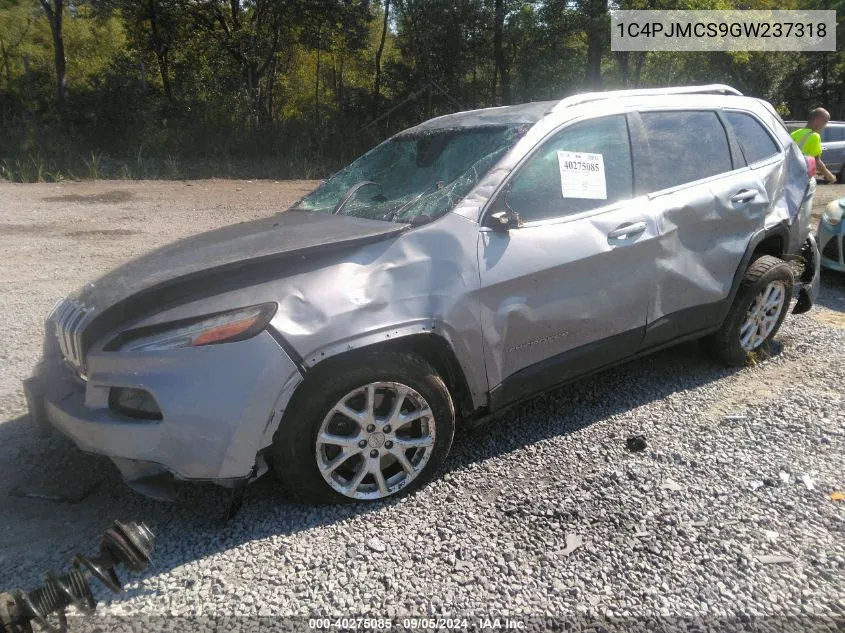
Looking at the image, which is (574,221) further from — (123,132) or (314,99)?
(314,99)

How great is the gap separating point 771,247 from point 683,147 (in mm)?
1103

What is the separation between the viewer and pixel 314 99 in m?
23.4

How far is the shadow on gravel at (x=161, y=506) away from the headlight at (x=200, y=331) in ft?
2.60

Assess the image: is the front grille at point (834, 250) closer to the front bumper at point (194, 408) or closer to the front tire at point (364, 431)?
the front tire at point (364, 431)

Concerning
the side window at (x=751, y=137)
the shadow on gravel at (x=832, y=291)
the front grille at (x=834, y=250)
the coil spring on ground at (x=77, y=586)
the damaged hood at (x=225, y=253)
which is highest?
the side window at (x=751, y=137)

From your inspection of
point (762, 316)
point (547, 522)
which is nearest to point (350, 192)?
point (547, 522)

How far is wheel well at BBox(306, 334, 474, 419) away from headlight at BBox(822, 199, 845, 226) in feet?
17.9

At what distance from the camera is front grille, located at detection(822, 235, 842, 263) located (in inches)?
259

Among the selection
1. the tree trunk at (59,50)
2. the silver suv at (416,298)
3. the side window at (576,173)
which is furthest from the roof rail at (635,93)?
the tree trunk at (59,50)

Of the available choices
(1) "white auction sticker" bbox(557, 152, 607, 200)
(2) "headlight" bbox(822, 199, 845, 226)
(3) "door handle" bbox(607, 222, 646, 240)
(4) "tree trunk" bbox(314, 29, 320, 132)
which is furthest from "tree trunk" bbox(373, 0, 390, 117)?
(3) "door handle" bbox(607, 222, 646, 240)

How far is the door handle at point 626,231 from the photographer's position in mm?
3443

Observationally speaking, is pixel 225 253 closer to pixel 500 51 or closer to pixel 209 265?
pixel 209 265

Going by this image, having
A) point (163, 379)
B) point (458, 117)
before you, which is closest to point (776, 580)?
point (163, 379)

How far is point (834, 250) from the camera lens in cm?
665
